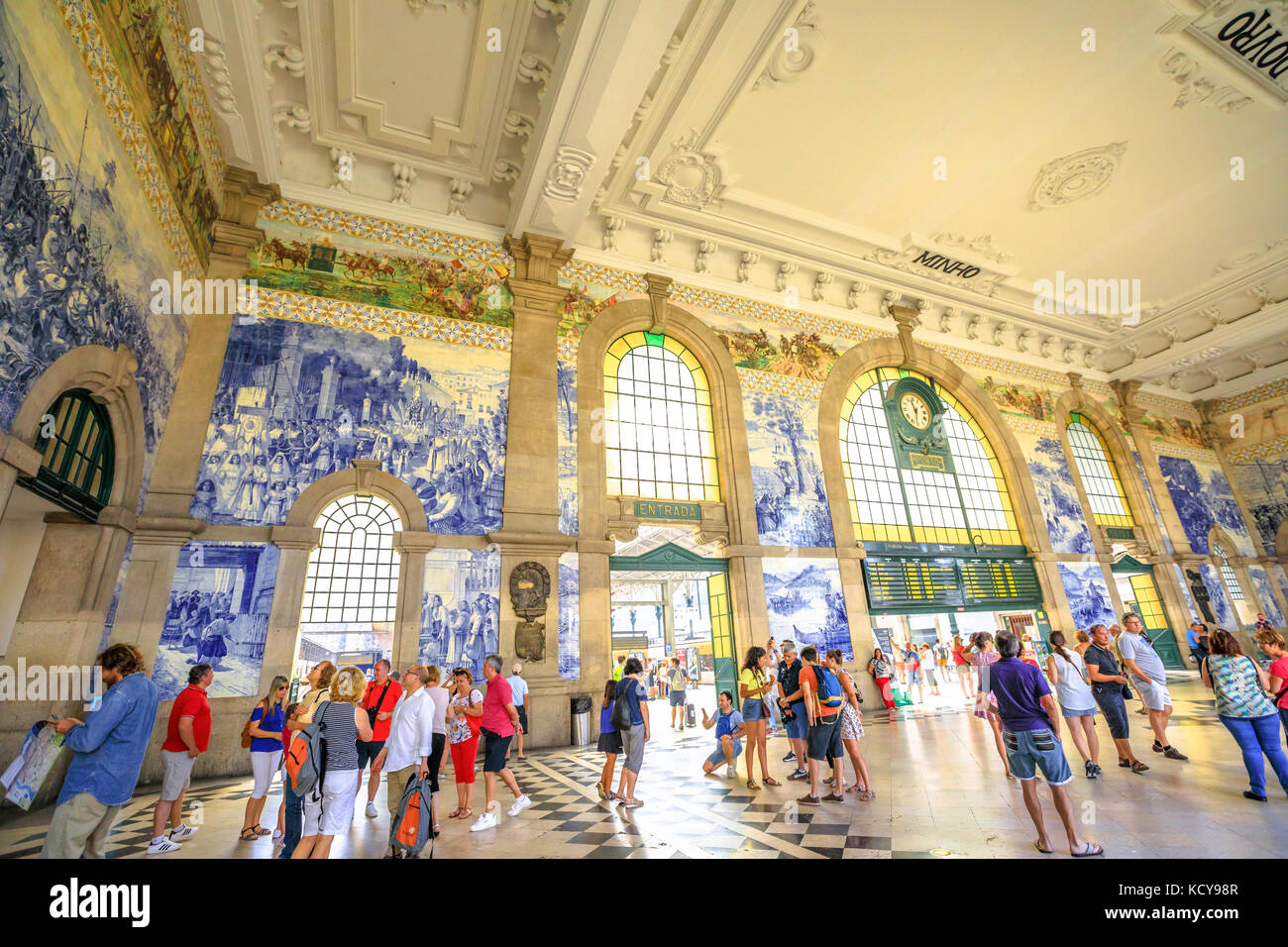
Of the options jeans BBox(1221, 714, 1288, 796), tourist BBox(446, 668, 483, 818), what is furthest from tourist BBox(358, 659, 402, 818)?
jeans BBox(1221, 714, 1288, 796)

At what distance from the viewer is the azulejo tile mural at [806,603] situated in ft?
34.8

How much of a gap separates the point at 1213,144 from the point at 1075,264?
3.49 m

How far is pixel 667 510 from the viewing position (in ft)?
34.8

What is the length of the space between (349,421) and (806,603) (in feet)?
29.2

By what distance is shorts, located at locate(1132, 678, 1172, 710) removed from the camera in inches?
231

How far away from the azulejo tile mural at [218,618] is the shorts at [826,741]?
6977mm

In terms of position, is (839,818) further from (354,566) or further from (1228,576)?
(1228,576)

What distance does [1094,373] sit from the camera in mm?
18172

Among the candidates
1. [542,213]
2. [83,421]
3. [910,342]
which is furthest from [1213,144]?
[83,421]

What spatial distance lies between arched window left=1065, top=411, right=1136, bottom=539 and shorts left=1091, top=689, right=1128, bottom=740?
12.7 meters

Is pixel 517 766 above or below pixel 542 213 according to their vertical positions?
below

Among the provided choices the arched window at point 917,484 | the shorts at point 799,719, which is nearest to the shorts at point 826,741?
the shorts at point 799,719

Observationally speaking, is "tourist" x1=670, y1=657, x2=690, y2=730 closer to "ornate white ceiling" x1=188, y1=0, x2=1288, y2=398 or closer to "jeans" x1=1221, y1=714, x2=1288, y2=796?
"jeans" x1=1221, y1=714, x2=1288, y2=796
